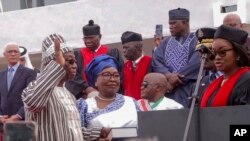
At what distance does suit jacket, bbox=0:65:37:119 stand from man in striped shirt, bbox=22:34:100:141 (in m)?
3.16

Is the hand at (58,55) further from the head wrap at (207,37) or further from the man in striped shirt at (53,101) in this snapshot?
the head wrap at (207,37)

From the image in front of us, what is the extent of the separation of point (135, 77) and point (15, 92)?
4.64ft

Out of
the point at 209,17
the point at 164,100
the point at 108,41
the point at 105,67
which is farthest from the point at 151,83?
the point at 108,41

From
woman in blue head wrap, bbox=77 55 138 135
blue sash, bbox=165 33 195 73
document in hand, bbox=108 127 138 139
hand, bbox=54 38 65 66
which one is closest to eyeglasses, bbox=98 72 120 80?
woman in blue head wrap, bbox=77 55 138 135

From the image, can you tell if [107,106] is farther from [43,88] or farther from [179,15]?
[179,15]

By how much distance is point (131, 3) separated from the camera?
13953mm

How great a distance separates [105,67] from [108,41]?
A: 19.5ft

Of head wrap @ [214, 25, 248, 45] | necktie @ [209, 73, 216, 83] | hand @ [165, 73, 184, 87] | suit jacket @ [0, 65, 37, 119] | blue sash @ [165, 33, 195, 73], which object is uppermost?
head wrap @ [214, 25, 248, 45]

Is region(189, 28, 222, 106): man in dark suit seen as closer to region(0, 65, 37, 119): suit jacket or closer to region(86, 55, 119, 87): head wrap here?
region(86, 55, 119, 87): head wrap

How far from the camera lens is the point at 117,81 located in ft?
25.9

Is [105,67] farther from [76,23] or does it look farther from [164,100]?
[76,23]

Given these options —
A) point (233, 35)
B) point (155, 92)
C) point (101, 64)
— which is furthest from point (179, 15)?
point (233, 35)

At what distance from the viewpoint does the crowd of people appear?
6531 millimetres

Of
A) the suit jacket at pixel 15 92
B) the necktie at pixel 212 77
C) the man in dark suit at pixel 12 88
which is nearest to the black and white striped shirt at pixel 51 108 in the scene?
the necktie at pixel 212 77
